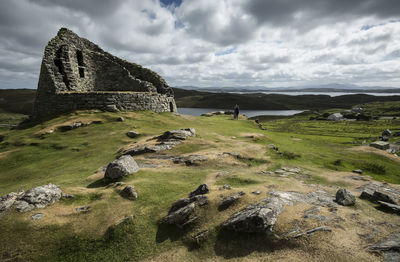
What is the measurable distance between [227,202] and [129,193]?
5.18m

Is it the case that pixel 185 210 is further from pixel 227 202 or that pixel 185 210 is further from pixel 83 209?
pixel 83 209

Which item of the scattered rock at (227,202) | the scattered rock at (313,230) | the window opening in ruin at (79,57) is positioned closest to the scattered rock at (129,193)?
the scattered rock at (227,202)

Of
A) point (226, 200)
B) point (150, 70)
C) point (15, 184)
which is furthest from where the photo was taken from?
point (150, 70)

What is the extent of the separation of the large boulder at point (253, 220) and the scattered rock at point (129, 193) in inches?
197

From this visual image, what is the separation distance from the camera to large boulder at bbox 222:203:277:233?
23.5 ft

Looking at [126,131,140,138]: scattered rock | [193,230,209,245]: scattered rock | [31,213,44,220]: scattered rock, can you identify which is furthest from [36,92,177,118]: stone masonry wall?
[193,230,209,245]: scattered rock

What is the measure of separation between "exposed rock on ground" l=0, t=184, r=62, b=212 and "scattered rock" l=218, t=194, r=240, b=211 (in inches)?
317

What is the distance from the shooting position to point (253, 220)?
7.32 m

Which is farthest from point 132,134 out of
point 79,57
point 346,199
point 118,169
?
point 79,57

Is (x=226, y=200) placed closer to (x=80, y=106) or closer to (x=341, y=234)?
(x=341, y=234)

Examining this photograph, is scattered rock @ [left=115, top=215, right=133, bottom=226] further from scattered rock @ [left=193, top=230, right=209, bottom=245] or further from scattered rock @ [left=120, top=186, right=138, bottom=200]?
scattered rock @ [left=193, top=230, right=209, bottom=245]

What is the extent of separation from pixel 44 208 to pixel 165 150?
9.34 m

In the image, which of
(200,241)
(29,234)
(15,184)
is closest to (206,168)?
(200,241)

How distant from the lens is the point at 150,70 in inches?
1592
